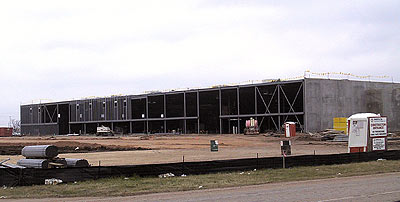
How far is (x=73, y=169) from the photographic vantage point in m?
19.5

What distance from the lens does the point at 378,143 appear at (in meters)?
30.4

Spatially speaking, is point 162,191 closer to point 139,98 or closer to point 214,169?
A: point 214,169

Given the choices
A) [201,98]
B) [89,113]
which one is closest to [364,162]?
[201,98]

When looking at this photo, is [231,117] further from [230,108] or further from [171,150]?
[171,150]

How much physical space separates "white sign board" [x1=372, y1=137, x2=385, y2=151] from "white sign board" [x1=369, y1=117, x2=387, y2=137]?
318 millimetres

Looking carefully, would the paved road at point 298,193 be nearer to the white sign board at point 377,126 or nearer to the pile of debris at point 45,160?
the pile of debris at point 45,160

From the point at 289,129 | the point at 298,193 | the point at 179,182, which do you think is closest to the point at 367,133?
the point at 179,182

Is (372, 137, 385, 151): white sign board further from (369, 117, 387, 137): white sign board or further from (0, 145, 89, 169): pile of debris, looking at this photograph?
(0, 145, 89, 169): pile of debris

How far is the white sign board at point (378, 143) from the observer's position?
3022cm

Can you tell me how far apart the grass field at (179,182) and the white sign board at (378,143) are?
5.37 metres

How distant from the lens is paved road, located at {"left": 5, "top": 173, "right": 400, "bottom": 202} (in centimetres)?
1366

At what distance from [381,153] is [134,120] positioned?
243 ft

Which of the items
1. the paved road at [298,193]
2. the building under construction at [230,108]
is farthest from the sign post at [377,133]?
the building under construction at [230,108]

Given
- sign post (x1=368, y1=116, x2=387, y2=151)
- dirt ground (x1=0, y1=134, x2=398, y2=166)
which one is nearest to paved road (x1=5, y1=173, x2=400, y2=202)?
dirt ground (x1=0, y1=134, x2=398, y2=166)
